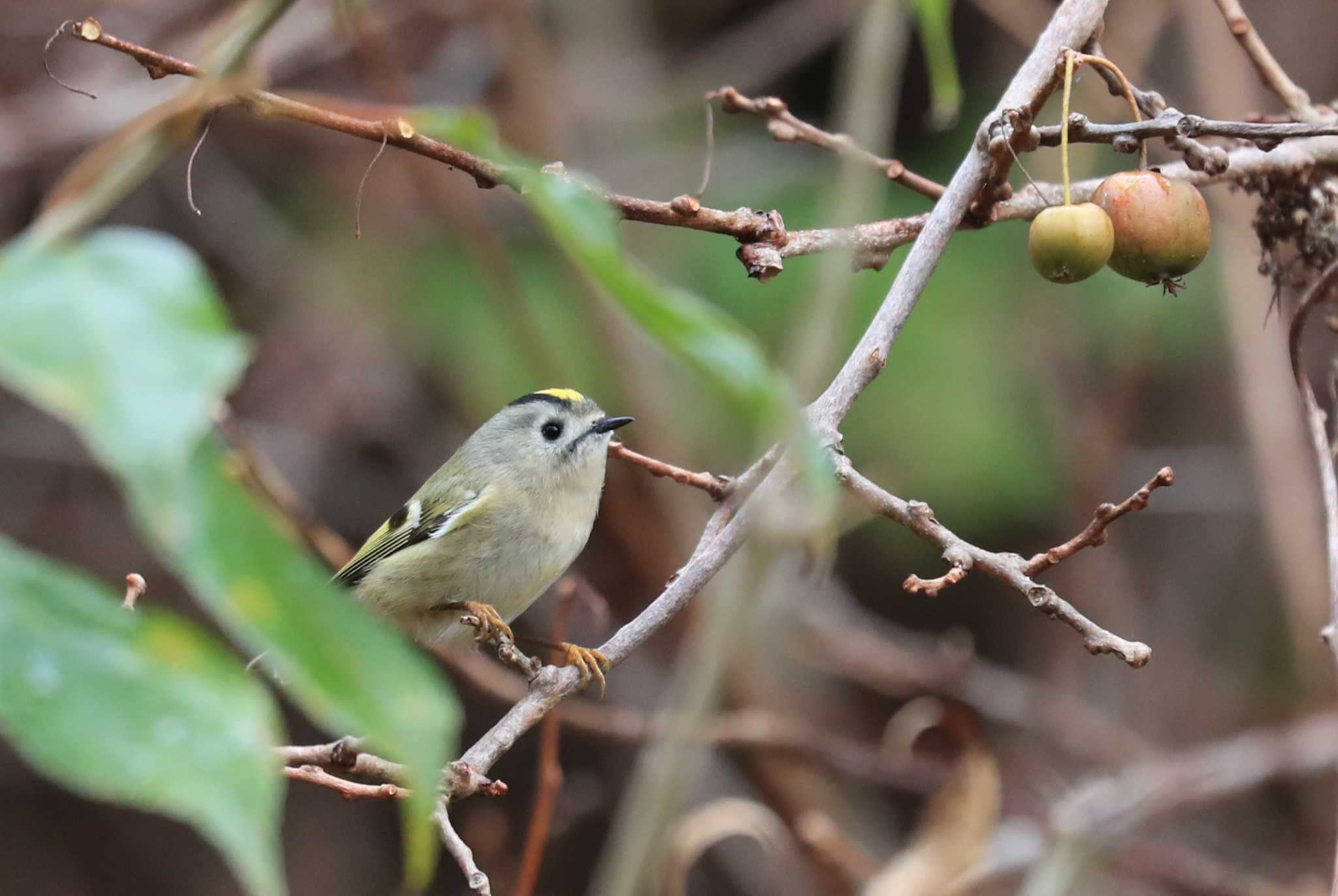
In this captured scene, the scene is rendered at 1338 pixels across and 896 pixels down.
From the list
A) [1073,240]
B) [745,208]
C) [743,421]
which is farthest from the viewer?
[743,421]

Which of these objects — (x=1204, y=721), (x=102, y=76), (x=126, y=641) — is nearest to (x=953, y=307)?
(x=1204, y=721)

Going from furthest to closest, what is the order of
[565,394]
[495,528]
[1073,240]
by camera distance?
[565,394], [495,528], [1073,240]

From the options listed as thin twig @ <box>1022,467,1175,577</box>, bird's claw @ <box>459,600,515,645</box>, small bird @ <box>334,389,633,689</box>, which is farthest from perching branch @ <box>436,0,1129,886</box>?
small bird @ <box>334,389,633,689</box>

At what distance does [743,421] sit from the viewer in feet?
12.5

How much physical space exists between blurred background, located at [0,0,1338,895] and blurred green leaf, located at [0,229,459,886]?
9.24 ft

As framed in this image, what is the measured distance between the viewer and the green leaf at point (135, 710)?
576mm

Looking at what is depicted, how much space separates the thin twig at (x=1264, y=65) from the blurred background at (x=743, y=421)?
1.55 meters

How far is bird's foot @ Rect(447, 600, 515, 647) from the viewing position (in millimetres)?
1876

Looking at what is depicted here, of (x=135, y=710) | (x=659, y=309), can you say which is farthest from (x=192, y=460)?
(x=659, y=309)

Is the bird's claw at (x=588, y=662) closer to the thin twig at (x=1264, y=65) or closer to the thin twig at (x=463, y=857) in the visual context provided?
the thin twig at (x=463, y=857)

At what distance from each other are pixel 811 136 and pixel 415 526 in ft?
4.83

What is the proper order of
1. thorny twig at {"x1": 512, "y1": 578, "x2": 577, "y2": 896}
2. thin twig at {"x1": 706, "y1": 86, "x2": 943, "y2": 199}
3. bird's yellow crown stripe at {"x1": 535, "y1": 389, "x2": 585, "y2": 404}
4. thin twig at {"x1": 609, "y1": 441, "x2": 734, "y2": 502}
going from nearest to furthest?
thin twig at {"x1": 609, "y1": 441, "x2": 734, "y2": 502} < thin twig at {"x1": 706, "y1": 86, "x2": 943, "y2": 199} < thorny twig at {"x1": 512, "y1": 578, "x2": 577, "y2": 896} < bird's yellow crown stripe at {"x1": 535, "y1": 389, "x2": 585, "y2": 404}

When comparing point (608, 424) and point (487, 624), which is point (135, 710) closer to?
point (487, 624)

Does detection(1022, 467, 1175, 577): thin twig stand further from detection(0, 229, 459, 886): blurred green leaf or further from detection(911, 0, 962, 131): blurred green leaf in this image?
detection(0, 229, 459, 886): blurred green leaf
